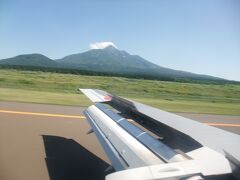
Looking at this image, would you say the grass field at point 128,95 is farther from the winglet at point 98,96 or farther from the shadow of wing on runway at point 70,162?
the winglet at point 98,96

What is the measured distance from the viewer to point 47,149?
16.8ft

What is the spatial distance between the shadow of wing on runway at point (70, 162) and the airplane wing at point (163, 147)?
1231 mm

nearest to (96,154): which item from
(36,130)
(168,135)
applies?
(36,130)

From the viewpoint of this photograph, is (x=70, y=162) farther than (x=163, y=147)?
Yes

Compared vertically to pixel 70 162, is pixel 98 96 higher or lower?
higher

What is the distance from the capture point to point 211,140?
1.83 metres

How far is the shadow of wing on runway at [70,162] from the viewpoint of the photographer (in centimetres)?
410

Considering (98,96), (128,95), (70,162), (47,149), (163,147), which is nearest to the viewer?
(163,147)

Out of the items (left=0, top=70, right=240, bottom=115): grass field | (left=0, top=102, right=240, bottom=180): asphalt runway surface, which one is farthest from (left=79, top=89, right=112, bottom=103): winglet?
(left=0, top=70, right=240, bottom=115): grass field

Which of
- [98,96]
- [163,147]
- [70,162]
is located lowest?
[70,162]

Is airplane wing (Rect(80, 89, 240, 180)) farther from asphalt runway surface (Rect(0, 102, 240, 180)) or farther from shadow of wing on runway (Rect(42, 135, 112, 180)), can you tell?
asphalt runway surface (Rect(0, 102, 240, 180))

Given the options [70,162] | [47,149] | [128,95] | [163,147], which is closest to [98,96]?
[70,162]

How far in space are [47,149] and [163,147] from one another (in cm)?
368

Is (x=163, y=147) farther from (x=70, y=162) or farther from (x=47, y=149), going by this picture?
(x=47, y=149)
